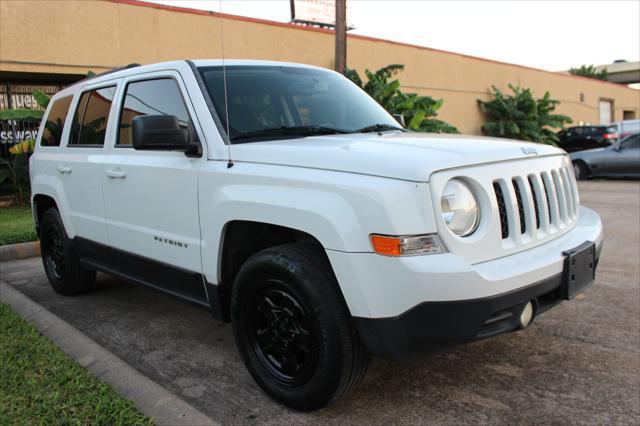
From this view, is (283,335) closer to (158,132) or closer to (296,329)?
(296,329)

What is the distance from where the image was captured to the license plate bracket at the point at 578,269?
2848 mm

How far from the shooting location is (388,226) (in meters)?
2.40

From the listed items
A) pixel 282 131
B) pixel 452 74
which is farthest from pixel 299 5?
pixel 282 131

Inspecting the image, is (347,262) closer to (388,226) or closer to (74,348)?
(388,226)

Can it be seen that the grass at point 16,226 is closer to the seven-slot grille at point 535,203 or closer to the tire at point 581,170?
the seven-slot grille at point 535,203

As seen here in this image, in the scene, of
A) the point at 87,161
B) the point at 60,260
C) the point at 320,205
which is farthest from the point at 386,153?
the point at 60,260

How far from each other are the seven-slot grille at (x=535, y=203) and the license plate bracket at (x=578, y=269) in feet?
0.57

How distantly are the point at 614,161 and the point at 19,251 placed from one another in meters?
14.9

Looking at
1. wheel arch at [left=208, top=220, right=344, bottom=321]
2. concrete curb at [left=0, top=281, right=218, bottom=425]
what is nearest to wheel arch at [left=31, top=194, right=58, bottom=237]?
concrete curb at [left=0, top=281, right=218, bottom=425]

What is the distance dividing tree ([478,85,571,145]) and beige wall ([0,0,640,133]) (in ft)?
6.33

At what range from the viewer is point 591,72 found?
6184 centimetres

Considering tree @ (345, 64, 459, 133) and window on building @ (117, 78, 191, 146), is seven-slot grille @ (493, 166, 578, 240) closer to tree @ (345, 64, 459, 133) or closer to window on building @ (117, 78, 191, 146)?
window on building @ (117, 78, 191, 146)

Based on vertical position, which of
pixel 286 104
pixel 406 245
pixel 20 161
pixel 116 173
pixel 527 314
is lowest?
pixel 527 314

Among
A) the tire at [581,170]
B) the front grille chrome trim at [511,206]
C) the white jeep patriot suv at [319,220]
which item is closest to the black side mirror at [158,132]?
the white jeep patriot suv at [319,220]
